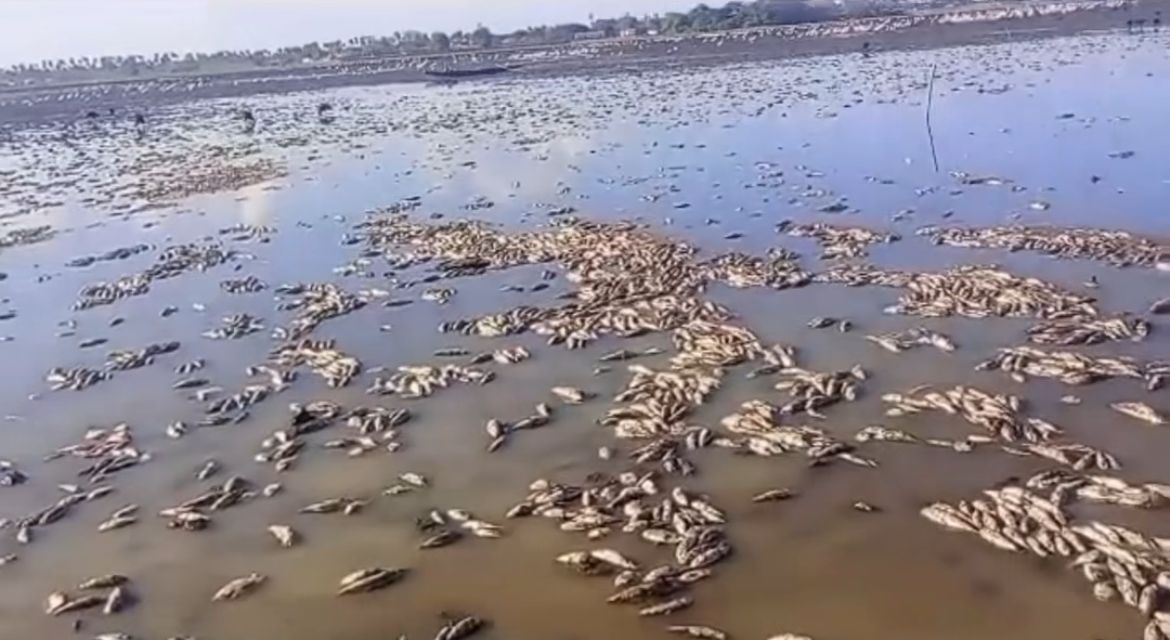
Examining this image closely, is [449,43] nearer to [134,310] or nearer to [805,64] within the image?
[805,64]

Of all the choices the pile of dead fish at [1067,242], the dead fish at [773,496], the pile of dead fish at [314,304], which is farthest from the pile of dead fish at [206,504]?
the pile of dead fish at [1067,242]

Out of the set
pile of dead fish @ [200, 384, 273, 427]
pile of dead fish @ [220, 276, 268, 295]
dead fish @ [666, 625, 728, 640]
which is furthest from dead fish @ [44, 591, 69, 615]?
pile of dead fish @ [220, 276, 268, 295]

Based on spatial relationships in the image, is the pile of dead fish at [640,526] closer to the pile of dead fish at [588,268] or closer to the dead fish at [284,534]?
the dead fish at [284,534]

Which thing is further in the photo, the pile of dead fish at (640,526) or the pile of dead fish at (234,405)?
the pile of dead fish at (234,405)

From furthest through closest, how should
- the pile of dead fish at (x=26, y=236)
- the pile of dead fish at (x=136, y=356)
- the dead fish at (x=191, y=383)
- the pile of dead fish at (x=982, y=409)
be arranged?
the pile of dead fish at (x=26, y=236) → the pile of dead fish at (x=136, y=356) → the dead fish at (x=191, y=383) → the pile of dead fish at (x=982, y=409)

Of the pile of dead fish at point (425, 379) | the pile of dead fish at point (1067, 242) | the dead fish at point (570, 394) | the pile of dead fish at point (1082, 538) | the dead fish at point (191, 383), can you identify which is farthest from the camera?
the pile of dead fish at point (1067, 242)

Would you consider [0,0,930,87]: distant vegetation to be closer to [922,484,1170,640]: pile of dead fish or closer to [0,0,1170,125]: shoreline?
[0,0,1170,125]: shoreline
